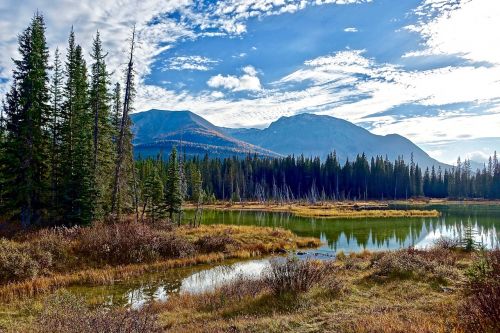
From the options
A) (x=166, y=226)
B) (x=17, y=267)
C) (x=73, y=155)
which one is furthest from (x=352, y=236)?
(x=17, y=267)

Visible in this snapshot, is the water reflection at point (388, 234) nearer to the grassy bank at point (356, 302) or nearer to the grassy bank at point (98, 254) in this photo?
the grassy bank at point (98, 254)

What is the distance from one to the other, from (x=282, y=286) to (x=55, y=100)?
3399cm

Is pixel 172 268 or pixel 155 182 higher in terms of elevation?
pixel 155 182

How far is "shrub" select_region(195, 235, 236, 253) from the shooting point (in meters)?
29.5

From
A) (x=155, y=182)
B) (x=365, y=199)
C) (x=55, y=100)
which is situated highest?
(x=55, y=100)

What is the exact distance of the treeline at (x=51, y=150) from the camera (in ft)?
96.3

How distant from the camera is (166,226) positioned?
1296 inches

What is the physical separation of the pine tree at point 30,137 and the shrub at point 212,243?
1373 centimetres

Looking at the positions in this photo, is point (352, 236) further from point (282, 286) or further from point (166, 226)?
point (282, 286)

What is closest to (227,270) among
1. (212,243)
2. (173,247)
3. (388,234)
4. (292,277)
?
(173,247)

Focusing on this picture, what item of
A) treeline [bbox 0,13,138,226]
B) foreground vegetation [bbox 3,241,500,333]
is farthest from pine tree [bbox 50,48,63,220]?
foreground vegetation [bbox 3,241,500,333]

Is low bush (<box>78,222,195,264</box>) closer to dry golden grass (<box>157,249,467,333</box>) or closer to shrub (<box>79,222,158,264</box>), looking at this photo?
shrub (<box>79,222,158,264</box>)

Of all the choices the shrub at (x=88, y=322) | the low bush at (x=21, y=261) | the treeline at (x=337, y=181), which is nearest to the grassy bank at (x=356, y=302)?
the shrub at (x=88, y=322)

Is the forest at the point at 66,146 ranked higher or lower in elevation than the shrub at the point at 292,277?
higher
